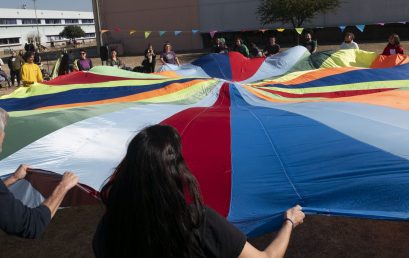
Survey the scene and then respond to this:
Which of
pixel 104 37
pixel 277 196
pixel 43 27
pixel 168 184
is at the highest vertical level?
pixel 43 27

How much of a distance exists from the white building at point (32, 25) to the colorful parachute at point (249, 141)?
5054 centimetres

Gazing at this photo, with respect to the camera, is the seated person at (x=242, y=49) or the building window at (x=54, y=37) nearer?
the seated person at (x=242, y=49)

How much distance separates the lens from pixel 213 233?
1121 mm

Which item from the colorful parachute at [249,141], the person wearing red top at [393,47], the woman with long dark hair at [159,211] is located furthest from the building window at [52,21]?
the woman with long dark hair at [159,211]

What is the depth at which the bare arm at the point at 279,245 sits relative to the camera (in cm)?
118

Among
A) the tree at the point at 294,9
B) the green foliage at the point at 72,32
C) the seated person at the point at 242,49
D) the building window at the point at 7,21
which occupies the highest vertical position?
the building window at the point at 7,21

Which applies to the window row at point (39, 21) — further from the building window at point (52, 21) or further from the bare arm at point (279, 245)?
the bare arm at point (279, 245)

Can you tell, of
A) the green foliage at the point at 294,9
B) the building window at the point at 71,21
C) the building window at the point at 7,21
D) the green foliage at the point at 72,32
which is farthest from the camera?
the building window at the point at 71,21

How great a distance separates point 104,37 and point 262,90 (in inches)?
958

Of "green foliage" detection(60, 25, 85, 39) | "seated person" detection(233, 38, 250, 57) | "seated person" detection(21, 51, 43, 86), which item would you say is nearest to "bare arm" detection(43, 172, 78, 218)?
"seated person" detection(21, 51, 43, 86)

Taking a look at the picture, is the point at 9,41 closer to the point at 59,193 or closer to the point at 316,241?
the point at 316,241

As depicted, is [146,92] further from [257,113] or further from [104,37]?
[104,37]

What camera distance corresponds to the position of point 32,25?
60.4 m

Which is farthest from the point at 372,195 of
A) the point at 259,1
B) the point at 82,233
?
the point at 259,1
